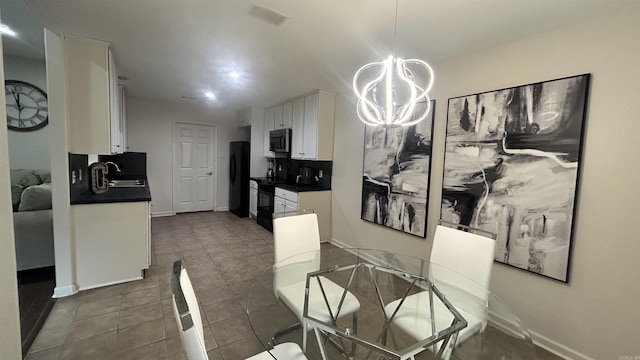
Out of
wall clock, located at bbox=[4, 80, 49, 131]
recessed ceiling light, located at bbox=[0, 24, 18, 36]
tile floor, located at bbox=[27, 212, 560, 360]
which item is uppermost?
recessed ceiling light, located at bbox=[0, 24, 18, 36]

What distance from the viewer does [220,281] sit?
2893 mm

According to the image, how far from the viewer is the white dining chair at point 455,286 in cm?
162

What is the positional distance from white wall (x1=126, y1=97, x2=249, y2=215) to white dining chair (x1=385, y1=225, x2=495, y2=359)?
5269 millimetres

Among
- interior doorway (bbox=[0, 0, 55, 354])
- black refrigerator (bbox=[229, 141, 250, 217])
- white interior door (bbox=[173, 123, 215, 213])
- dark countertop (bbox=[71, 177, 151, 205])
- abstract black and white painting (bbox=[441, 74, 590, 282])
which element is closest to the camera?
abstract black and white painting (bbox=[441, 74, 590, 282])

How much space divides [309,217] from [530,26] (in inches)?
84.2

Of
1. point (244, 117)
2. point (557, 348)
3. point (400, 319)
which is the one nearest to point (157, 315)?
point (400, 319)

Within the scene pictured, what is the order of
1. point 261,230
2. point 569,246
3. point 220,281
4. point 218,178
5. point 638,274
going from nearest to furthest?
1. point 638,274
2. point 569,246
3. point 220,281
4. point 261,230
5. point 218,178

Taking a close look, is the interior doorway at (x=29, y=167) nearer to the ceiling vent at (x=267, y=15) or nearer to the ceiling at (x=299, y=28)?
the ceiling at (x=299, y=28)

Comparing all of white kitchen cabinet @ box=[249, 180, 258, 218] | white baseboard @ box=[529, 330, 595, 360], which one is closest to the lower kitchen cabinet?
white kitchen cabinet @ box=[249, 180, 258, 218]

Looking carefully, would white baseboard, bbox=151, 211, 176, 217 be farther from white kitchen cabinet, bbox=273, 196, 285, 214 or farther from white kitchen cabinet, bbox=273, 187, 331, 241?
white kitchen cabinet, bbox=273, 187, 331, 241

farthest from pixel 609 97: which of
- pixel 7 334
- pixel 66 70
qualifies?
pixel 66 70

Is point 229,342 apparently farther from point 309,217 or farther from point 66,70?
point 66,70

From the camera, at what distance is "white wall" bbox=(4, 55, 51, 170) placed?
140 inches

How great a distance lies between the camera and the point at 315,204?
13.5 ft
